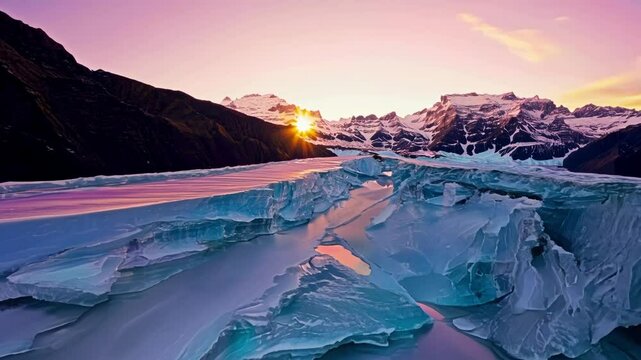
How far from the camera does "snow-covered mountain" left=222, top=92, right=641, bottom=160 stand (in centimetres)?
11450

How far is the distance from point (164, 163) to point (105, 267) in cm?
2255

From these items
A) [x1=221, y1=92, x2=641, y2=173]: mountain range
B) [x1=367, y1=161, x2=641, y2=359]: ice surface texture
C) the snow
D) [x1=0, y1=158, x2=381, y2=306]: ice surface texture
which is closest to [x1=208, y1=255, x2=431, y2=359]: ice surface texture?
[x1=367, y1=161, x2=641, y2=359]: ice surface texture

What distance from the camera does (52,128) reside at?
1927cm

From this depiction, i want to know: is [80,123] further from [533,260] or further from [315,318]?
[533,260]

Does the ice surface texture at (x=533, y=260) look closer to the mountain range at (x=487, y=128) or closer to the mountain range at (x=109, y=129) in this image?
the mountain range at (x=109, y=129)

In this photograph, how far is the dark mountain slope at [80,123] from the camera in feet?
58.5

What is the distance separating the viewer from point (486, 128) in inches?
5246

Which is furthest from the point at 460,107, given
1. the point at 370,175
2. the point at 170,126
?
the point at 170,126

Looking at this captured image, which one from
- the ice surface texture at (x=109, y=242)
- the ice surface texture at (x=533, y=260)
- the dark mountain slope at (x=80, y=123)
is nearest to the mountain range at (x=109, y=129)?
the dark mountain slope at (x=80, y=123)

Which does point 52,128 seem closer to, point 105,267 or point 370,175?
point 105,267

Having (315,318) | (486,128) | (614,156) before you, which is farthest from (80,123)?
(486,128)

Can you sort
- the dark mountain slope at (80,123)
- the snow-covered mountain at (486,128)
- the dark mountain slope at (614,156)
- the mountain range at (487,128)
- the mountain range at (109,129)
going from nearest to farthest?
1. the dark mountain slope at (80,123)
2. the mountain range at (109,129)
3. the dark mountain slope at (614,156)
4. the mountain range at (487,128)
5. the snow-covered mountain at (486,128)

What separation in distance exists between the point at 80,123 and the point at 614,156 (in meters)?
64.5

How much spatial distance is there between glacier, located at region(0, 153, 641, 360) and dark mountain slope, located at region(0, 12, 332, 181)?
10.5 meters
